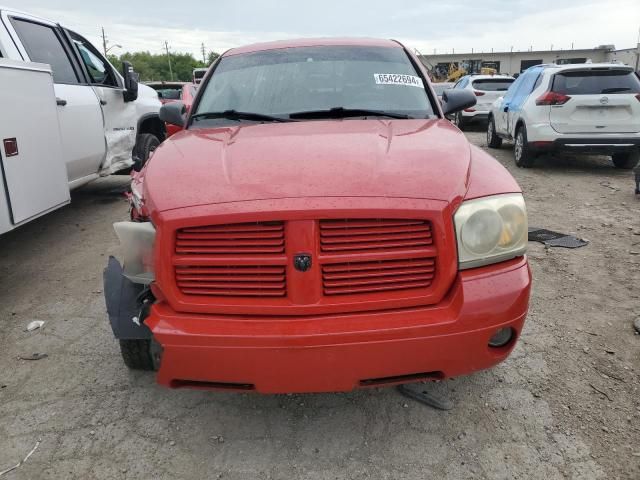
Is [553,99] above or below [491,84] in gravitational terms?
below

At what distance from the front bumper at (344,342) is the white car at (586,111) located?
21.5 feet

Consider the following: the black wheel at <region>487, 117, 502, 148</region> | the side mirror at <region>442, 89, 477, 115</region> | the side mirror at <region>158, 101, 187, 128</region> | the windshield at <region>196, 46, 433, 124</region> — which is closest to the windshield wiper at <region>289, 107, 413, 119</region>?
the windshield at <region>196, 46, 433, 124</region>

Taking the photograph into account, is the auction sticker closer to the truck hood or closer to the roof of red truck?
the roof of red truck

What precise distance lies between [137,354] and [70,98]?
3.23 meters

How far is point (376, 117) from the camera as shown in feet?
9.75

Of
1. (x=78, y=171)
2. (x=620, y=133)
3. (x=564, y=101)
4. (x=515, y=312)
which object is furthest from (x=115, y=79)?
(x=620, y=133)

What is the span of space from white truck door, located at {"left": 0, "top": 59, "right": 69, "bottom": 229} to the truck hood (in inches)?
56.8

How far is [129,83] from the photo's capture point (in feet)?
19.4

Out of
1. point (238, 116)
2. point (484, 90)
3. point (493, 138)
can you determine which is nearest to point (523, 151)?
point (493, 138)

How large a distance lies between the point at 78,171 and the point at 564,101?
670cm

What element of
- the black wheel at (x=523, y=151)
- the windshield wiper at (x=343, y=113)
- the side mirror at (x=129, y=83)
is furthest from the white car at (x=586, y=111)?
the side mirror at (x=129, y=83)

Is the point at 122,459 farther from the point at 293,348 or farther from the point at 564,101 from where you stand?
the point at 564,101

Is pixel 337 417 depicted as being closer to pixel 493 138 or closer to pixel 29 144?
pixel 29 144

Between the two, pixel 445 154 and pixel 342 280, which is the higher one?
pixel 445 154
